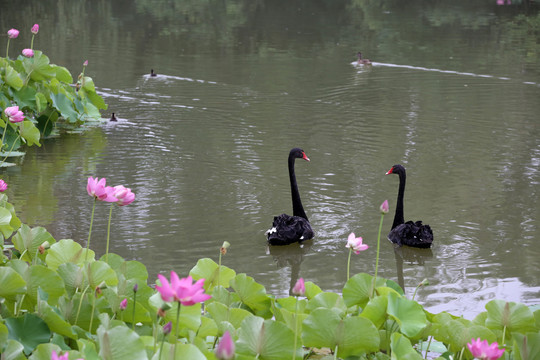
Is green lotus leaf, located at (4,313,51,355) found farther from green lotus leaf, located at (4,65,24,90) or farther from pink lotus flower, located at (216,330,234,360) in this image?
green lotus leaf, located at (4,65,24,90)

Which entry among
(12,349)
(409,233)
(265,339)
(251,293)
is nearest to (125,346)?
(12,349)

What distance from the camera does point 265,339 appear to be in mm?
2477

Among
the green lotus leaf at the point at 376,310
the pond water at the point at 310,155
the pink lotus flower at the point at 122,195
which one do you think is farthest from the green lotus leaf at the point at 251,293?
the pond water at the point at 310,155

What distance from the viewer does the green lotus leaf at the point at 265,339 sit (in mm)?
2441

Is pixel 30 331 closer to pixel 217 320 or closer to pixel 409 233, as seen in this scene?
pixel 217 320

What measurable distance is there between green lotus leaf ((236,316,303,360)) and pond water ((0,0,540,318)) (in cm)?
247

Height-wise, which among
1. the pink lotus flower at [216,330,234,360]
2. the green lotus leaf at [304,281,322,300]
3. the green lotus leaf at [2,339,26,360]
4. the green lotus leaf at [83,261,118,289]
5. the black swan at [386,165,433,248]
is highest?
the pink lotus flower at [216,330,234,360]

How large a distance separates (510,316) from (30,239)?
1.90 metres

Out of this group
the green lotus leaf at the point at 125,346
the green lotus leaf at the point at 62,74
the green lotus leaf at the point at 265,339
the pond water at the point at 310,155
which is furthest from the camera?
the green lotus leaf at the point at 62,74

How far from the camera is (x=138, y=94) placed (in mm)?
11484

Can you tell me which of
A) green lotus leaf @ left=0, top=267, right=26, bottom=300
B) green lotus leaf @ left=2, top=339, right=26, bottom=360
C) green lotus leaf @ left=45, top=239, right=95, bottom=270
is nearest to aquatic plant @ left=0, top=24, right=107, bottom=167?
green lotus leaf @ left=45, top=239, right=95, bottom=270

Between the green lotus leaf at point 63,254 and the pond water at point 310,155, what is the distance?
6.33 feet

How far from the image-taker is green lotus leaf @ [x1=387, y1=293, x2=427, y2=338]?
2807 mm

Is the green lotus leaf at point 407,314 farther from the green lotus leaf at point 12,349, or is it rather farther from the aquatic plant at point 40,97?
the aquatic plant at point 40,97
